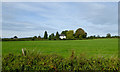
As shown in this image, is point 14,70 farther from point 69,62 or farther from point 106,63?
point 106,63

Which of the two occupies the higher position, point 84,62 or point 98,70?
point 84,62

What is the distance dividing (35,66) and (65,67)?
0.99 m

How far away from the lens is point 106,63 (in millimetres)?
3535

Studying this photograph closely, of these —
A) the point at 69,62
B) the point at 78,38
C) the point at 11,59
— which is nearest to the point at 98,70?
the point at 69,62

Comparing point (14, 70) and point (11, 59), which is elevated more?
point (11, 59)

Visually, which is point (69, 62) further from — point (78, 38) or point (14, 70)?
point (78, 38)

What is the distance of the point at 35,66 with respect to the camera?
3.46 metres

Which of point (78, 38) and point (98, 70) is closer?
point (98, 70)

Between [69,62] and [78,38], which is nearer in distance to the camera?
[69,62]

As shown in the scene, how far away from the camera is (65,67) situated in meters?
3.46

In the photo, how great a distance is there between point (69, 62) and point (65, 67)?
0.71ft

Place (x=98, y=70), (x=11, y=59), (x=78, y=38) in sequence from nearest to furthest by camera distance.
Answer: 1. (x=98, y=70)
2. (x=11, y=59)
3. (x=78, y=38)

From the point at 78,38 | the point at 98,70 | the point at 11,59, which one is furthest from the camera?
the point at 78,38

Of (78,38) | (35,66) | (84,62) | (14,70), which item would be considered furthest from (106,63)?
(78,38)
